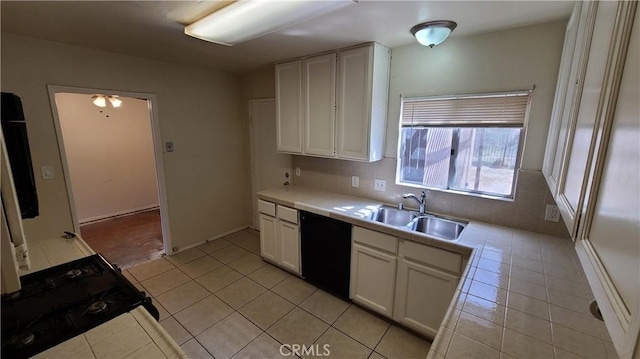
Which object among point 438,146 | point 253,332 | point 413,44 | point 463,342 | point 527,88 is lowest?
point 253,332

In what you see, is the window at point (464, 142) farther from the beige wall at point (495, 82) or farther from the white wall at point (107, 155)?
the white wall at point (107, 155)

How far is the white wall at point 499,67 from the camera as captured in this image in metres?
1.86

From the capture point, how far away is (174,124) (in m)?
3.27

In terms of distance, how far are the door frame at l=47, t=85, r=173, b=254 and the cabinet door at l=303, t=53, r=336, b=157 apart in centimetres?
180

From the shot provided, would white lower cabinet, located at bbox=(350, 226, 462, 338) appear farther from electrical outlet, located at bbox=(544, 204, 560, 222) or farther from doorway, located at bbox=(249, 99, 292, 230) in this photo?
doorway, located at bbox=(249, 99, 292, 230)

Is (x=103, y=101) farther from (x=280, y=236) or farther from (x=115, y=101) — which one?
(x=280, y=236)

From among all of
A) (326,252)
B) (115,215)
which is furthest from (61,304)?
(115,215)

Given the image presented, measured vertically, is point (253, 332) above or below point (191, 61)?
below

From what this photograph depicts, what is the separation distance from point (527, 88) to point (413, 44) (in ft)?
3.16

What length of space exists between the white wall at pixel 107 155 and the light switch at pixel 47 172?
6.19 ft

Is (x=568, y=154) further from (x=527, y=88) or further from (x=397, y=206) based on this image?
(x=397, y=206)

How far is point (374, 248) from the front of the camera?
7.36ft

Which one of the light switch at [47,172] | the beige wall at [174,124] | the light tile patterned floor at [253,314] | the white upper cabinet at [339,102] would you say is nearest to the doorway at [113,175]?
the beige wall at [174,124]

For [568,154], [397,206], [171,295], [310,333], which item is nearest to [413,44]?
[397,206]
